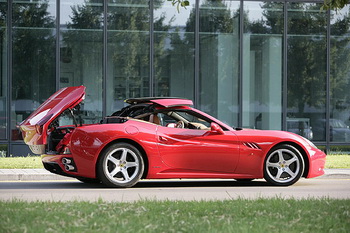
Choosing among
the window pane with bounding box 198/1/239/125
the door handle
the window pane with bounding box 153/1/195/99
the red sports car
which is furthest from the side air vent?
the window pane with bounding box 198/1/239/125

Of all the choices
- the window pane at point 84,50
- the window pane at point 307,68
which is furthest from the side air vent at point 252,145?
the window pane at point 307,68

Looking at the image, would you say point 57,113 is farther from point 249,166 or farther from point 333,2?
point 333,2

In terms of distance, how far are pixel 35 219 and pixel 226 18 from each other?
1616 cm

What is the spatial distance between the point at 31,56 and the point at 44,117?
33.0 feet

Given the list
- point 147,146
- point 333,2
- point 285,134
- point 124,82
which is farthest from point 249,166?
point 124,82

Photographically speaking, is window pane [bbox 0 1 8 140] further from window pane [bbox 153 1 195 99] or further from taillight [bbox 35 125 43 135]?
taillight [bbox 35 125 43 135]

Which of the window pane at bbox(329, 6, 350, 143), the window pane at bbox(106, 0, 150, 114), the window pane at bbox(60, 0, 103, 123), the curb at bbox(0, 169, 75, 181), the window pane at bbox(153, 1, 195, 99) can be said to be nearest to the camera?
the curb at bbox(0, 169, 75, 181)

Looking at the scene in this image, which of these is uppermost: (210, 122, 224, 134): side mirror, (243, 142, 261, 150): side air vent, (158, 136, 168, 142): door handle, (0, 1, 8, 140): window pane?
(0, 1, 8, 140): window pane

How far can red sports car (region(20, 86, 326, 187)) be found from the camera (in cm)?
1105

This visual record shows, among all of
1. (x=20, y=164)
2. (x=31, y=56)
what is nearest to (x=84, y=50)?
(x=31, y=56)

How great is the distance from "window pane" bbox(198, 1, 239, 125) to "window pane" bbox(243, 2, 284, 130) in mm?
349

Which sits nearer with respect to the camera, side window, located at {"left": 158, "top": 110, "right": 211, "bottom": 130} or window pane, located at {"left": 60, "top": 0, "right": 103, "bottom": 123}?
side window, located at {"left": 158, "top": 110, "right": 211, "bottom": 130}

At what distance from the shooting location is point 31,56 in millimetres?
20938

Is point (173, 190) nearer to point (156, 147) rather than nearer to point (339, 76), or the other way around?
point (156, 147)
